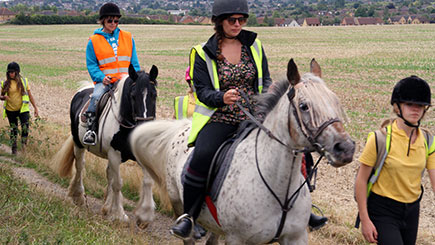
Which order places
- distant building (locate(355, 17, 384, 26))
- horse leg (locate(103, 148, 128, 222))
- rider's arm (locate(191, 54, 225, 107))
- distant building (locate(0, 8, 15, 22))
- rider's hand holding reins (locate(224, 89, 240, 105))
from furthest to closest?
distant building (locate(0, 8, 15, 22)), distant building (locate(355, 17, 384, 26)), horse leg (locate(103, 148, 128, 222)), rider's arm (locate(191, 54, 225, 107)), rider's hand holding reins (locate(224, 89, 240, 105))

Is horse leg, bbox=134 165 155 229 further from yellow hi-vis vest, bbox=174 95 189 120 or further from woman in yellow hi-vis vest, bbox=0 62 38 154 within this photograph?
woman in yellow hi-vis vest, bbox=0 62 38 154

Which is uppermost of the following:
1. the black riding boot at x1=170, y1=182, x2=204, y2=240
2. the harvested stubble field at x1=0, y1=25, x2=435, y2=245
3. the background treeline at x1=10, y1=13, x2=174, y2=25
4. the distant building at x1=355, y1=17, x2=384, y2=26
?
the black riding boot at x1=170, y1=182, x2=204, y2=240

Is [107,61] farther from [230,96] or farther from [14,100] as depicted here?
[14,100]

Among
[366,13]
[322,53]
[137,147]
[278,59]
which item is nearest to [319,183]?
[137,147]

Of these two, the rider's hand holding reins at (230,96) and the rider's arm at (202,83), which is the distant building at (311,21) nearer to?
the rider's arm at (202,83)

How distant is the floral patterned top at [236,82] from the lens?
443 centimetres

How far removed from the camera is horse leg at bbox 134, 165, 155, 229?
21.6ft

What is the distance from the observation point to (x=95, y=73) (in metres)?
7.45

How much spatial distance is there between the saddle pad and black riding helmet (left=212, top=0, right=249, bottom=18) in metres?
1.01

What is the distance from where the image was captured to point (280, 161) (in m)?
3.92

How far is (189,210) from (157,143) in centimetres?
117

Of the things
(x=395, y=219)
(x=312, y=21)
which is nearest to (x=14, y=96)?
(x=395, y=219)

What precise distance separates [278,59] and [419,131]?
110 feet

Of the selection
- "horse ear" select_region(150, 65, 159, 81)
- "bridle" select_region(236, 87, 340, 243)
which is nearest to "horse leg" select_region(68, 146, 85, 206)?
"horse ear" select_region(150, 65, 159, 81)
